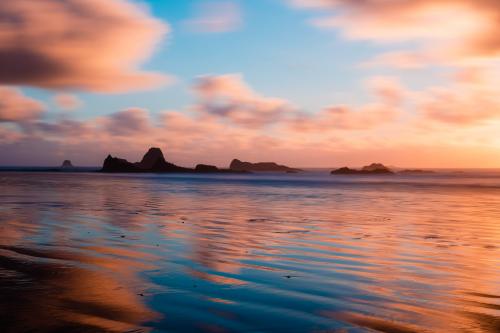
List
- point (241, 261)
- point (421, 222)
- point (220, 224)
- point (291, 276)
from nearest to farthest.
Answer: point (291, 276), point (241, 261), point (220, 224), point (421, 222)

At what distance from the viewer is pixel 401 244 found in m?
17.0

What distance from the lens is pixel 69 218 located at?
24.6 metres

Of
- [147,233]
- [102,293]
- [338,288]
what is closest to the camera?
[102,293]

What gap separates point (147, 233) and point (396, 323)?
44.7 ft

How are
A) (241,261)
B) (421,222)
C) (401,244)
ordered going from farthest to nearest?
(421,222) → (401,244) → (241,261)

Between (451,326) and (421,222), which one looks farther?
(421,222)

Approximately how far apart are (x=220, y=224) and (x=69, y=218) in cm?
824

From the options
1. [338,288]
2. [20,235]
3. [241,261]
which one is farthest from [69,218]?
[338,288]

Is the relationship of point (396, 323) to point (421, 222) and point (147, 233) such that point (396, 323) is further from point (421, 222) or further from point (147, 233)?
point (421, 222)

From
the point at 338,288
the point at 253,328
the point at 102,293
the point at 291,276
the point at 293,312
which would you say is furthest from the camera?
the point at 291,276

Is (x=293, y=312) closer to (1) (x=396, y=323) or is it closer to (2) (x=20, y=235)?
(1) (x=396, y=323)

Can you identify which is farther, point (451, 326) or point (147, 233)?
point (147, 233)

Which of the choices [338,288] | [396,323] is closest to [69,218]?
[338,288]

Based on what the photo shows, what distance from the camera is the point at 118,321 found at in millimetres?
7398
